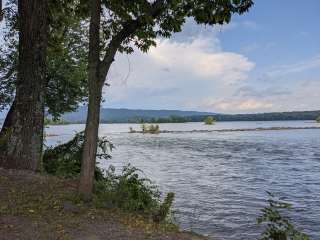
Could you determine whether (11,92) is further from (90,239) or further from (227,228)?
(90,239)

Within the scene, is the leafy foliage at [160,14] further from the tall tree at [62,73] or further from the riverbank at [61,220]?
the tall tree at [62,73]

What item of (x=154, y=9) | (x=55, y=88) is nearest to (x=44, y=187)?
(x=154, y=9)

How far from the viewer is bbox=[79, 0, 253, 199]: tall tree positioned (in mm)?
11664

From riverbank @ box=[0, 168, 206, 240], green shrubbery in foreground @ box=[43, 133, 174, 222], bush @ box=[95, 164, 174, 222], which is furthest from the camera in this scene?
green shrubbery in foreground @ box=[43, 133, 174, 222]

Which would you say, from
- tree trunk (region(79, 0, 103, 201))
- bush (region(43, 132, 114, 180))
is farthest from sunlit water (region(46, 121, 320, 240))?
tree trunk (region(79, 0, 103, 201))

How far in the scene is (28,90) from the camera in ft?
50.9

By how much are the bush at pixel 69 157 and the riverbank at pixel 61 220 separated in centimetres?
638

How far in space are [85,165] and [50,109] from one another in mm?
16662

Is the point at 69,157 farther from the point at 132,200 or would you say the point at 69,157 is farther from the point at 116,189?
the point at 132,200

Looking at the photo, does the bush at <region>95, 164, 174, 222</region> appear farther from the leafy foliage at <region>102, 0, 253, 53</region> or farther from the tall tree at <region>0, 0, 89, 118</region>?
the tall tree at <region>0, 0, 89, 118</region>

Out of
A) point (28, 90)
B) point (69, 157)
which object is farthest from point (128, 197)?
point (69, 157)

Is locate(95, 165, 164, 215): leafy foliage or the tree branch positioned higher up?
the tree branch

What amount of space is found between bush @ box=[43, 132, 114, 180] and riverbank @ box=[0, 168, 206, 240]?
638cm

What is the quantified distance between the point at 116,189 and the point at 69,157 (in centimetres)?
709
